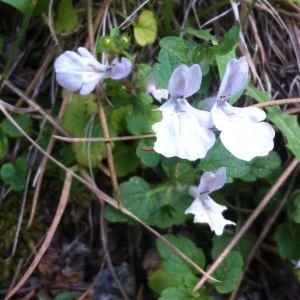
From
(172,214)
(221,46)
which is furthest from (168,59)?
(172,214)

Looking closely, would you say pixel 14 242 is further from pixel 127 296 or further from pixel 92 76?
pixel 92 76

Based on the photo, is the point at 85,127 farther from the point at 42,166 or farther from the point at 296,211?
the point at 296,211

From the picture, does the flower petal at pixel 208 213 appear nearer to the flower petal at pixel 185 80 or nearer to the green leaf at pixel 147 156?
the green leaf at pixel 147 156

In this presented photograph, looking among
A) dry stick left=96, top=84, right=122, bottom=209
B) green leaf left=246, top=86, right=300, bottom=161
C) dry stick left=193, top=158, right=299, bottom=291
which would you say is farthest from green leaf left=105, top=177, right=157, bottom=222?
green leaf left=246, top=86, right=300, bottom=161

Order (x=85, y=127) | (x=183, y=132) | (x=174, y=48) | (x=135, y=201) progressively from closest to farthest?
(x=183, y=132), (x=174, y=48), (x=135, y=201), (x=85, y=127)

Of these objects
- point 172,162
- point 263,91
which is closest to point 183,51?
point 172,162

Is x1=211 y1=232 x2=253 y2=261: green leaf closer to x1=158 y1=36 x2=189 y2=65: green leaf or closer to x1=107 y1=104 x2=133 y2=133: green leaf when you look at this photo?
x1=107 y1=104 x2=133 y2=133: green leaf
